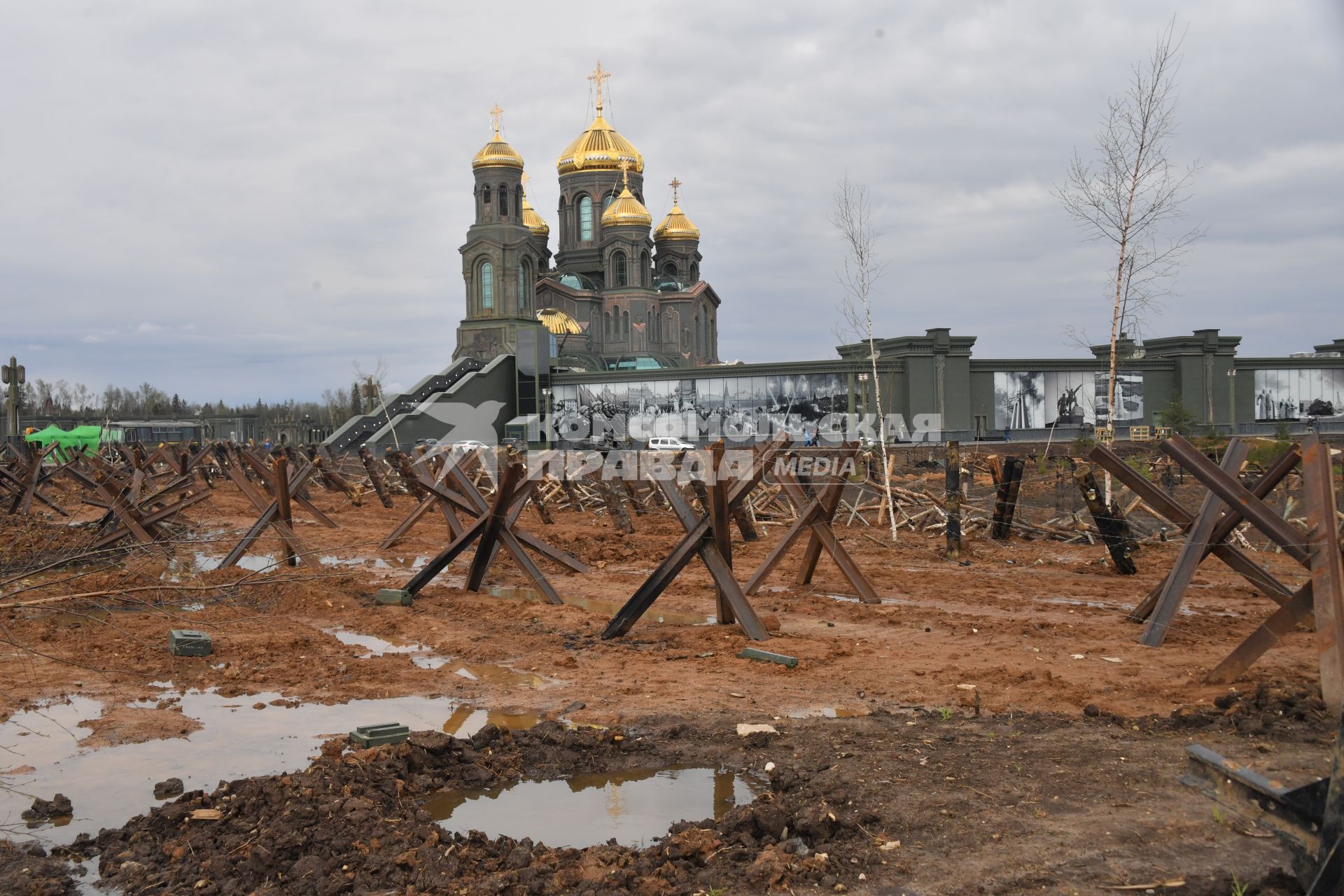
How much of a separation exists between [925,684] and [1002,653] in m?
1.49

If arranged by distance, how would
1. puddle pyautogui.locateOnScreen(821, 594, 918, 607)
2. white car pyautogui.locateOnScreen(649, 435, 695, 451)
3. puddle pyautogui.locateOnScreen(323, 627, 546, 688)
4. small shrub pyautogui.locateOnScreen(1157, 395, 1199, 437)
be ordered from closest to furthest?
puddle pyautogui.locateOnScreen(323, 627, 546, 688) → puddle pyautogui.locateOnScreen(821, 594, 918, 607) → small shrub pyautogui.locateOnScreen(1157, 395, 1199, 437) → white car pyautogui.locateOnScreen(649, 435, 695, 451)

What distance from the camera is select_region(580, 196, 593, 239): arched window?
8411 centimetres

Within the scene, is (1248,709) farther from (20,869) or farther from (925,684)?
(20,869)

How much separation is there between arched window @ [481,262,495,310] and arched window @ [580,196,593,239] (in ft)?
48.7

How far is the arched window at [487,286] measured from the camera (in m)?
71.0

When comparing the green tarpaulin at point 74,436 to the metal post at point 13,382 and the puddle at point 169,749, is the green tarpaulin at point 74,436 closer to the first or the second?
the metal post at point 13,382

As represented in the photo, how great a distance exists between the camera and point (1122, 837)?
4.93 m

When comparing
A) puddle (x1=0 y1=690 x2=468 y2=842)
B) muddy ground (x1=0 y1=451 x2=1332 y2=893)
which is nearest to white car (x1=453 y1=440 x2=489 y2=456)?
muddy ground (x1=0 y1=451 x2=1332 y2=893)

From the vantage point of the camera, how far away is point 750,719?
24.6ft

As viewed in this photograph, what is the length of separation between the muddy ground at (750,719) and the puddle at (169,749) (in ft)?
0.53

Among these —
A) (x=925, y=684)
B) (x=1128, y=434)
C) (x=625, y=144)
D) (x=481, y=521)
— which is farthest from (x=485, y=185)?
(x=925, y=684)

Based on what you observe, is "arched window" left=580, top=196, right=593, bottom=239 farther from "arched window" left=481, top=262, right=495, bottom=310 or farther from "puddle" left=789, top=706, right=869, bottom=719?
"puddle" left=789, top=706, right=869, bottom=719

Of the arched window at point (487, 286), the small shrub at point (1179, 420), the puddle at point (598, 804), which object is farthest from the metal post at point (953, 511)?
the arched window at point (487, 286)

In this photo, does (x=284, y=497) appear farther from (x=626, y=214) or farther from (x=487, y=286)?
(x=626, y=214)
